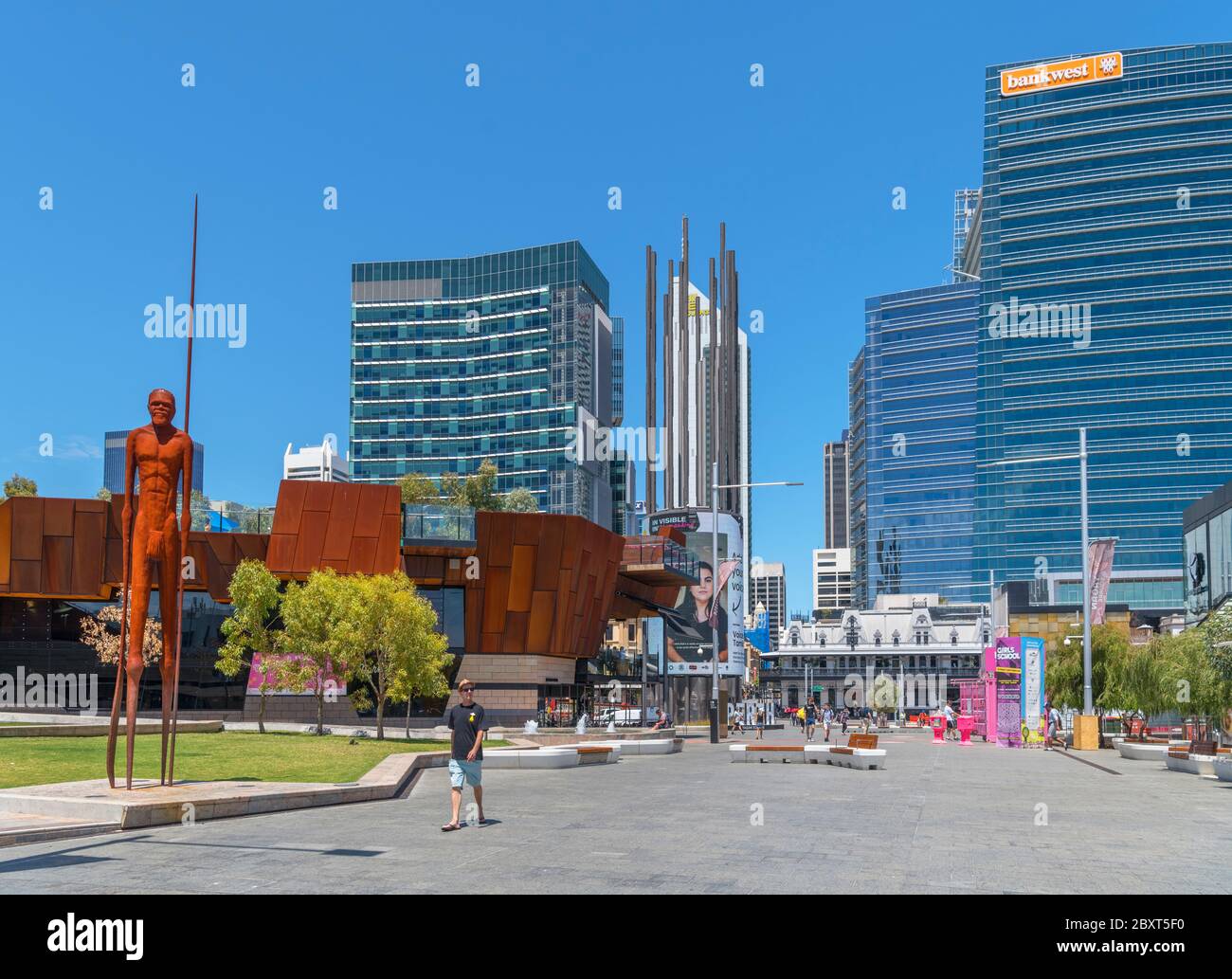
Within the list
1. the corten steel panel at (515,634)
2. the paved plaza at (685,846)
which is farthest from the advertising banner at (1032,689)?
the paved plaza at (685,846)

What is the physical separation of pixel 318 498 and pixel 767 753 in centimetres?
2349

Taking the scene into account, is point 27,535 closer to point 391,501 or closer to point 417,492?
point 391,501

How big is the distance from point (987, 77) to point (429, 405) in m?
90.9

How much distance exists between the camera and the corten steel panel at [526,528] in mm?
51906

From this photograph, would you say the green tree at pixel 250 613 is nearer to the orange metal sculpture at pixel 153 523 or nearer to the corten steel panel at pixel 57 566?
the corten steel panel at pixel 57 566

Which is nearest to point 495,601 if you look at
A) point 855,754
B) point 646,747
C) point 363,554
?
point 363,554

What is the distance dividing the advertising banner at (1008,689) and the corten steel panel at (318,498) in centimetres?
2772

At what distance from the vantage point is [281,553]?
48.1 meters

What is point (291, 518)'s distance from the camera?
48.4 m

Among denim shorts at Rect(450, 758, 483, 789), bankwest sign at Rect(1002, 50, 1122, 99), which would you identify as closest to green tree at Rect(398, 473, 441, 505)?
denim shorts at Rect(450, 758, 483, 789)

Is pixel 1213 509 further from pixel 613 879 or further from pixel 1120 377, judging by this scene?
pixel 1120 377
